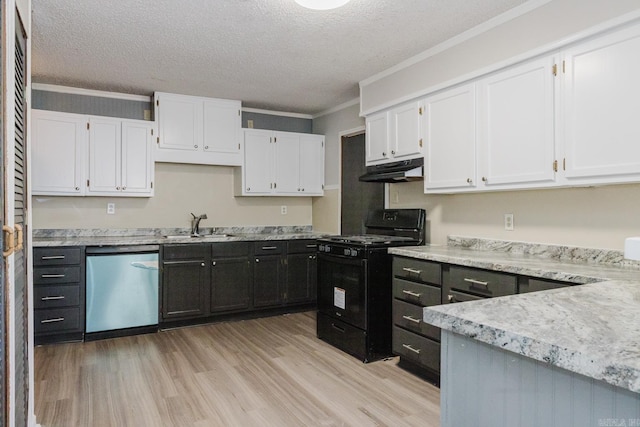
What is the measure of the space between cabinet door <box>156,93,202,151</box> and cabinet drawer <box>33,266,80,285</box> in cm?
148

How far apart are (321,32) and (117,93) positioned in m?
2.62

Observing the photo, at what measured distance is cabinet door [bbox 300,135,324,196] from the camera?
16.9 feet

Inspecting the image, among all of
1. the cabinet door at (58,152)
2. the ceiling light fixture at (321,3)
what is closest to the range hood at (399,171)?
the ceiling light fixture at (321,3)

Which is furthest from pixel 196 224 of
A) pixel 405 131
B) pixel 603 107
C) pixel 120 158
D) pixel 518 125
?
pixel 603 107

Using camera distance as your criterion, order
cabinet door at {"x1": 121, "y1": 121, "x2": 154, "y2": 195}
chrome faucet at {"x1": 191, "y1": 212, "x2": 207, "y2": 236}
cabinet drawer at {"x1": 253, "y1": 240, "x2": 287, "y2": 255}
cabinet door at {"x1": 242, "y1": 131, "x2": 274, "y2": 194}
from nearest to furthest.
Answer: cabinet door at {"x1": 121, "y1": 121, "x2": 154, "y2": 195}, cabinet drawer at {"x1": 253, "y1": 240, "x2": 287, "y2": 255}, chrome faucet at {"x1": 191, "y1": 212, "x2": 207, "y2": 236}, cabinet door at {"x1": 242, "y1": 131, "x2": 274, "y2": 194}

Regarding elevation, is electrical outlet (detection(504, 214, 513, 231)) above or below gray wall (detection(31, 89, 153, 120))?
below

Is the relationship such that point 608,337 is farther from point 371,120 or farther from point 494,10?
point 371,120

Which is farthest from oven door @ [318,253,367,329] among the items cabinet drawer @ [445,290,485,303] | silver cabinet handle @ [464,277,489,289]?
silver cabinet handle @ [464,277,489,289]

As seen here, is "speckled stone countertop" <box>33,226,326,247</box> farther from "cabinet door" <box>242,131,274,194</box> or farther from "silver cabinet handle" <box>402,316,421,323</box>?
"silver cabinet handle" <box>402,316,421,323</box>

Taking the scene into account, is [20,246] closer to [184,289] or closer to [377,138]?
[184,289]

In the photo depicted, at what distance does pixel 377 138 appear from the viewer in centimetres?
378

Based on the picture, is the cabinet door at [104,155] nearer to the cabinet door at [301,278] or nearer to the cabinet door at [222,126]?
the cabinet door at [222,126]

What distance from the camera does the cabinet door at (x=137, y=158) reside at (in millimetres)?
4172

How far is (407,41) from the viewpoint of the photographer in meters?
3.09
